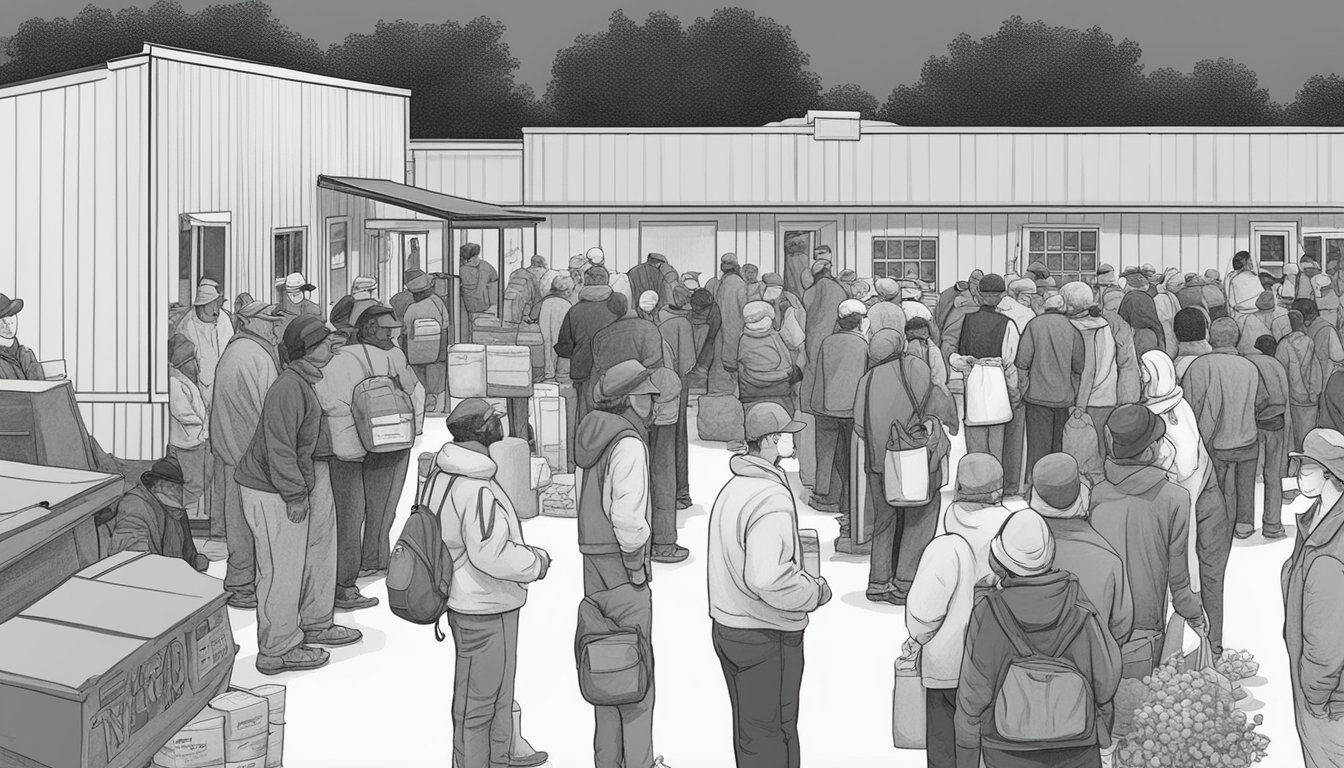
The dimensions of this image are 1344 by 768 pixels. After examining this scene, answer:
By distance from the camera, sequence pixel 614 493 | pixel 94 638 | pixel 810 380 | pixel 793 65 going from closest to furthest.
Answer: pixel 94 638 → pixel 614 493 → pixel 810 380 → pixel 793 65

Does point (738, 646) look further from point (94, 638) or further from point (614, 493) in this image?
point (94, 638)

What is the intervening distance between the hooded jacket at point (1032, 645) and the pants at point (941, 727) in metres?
0.42

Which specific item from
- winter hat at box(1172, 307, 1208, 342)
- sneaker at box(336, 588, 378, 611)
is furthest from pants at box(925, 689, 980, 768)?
winter hat at box(1172, 307, 1208, 342)

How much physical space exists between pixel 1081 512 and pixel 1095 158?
63.4 feet

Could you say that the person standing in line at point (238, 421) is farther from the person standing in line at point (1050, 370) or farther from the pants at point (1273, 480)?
the pants at point (1273, 480)

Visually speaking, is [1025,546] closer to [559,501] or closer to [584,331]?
[584,331]

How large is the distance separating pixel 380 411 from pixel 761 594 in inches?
160

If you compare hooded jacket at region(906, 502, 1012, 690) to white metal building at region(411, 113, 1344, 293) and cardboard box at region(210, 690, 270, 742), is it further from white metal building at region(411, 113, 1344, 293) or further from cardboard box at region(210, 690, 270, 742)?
white metal building at region(411, 113, 1344, 293)

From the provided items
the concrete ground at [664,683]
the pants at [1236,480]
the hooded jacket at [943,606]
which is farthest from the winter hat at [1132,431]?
the pants at [1236,480]

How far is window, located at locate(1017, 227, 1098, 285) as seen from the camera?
2459 cm

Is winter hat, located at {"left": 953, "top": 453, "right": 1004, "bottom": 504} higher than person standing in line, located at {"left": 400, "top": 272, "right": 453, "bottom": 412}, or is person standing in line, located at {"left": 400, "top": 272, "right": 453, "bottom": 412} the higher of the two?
person standing in line, located at {"left": 400, "top": 272, "right": 453, "bottom": 412}

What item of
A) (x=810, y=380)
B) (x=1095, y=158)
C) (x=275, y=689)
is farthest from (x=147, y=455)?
(x=1095, y=158)

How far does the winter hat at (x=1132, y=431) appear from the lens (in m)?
7.10

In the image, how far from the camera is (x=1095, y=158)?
2472cm
